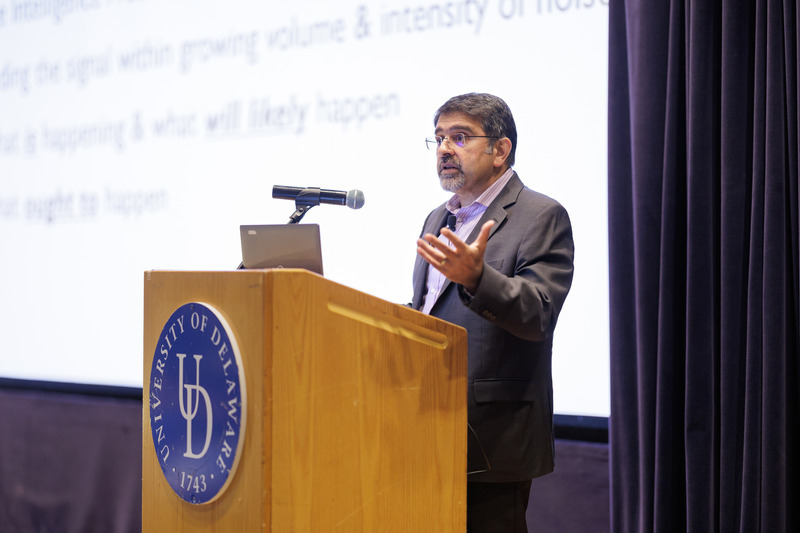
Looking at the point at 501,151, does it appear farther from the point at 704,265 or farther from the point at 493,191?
the point at 704,265

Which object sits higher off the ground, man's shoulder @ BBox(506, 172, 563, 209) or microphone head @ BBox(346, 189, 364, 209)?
man's shoulder @ BBox(506, 172, 563, 209)

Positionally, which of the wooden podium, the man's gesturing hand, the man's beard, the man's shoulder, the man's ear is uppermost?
the man's ear

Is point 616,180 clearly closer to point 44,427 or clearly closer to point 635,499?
point 635,499

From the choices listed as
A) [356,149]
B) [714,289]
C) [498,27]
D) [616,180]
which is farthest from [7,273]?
[714,289]

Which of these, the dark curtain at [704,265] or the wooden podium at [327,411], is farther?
the dark curtain at [704,265]

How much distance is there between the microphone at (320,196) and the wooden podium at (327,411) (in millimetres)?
310

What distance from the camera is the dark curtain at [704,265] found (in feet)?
6.61

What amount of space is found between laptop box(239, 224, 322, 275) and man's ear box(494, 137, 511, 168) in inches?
27.0

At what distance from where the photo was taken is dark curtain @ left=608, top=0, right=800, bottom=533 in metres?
A: 2.02

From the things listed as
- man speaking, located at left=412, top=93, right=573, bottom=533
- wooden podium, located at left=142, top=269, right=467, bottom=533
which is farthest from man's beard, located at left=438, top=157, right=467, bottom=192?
wooden podium, located at left=142, top=269, right=467, bottom=533

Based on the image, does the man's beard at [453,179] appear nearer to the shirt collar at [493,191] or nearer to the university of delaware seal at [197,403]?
the shirt collar at [493,191]

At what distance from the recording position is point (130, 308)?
3348 mm

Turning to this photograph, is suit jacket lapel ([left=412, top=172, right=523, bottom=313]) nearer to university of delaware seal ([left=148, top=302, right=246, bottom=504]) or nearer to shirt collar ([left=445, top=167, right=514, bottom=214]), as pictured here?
shirt collar ([left=445, top=167, right=514, bottom=214])

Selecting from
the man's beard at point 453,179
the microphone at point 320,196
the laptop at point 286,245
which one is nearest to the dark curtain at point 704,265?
the man's beard at point 453,179
